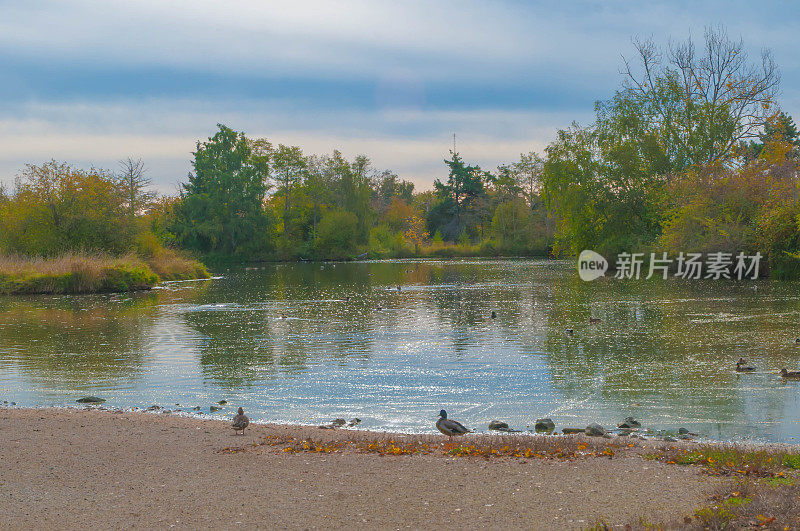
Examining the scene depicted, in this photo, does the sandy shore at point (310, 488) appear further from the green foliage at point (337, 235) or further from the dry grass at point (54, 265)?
the green foliage at point (337, 235)

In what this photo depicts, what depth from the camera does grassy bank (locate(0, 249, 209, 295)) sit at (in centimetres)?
4603

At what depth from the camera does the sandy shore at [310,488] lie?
24.3 feet

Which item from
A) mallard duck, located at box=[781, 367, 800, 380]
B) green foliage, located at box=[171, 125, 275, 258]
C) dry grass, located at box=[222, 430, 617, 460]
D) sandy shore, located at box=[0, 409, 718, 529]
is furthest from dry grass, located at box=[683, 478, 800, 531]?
green foliage, located at box=[171, 125, 275, 258]

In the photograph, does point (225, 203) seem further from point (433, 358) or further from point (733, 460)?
point (733, 460)

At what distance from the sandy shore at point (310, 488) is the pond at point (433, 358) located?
3.50m

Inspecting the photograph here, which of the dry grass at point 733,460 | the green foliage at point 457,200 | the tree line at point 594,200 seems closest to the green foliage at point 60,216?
the tree line at point 594,200

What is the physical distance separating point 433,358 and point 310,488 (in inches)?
480

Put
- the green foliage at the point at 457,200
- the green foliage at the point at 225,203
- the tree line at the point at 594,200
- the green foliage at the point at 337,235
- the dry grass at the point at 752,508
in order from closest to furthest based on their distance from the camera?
the dry grass at the point at 752,508 → the tree line at the point at 594,200 → the green foliage at the point at 225,203 → the green foliage at the point at 337,235 → the green foliage at the point at 457,200

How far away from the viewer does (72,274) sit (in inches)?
1847

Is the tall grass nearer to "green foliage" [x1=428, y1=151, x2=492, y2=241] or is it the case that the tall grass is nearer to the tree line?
the tree line

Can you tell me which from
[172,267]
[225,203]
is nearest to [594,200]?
[172,267]

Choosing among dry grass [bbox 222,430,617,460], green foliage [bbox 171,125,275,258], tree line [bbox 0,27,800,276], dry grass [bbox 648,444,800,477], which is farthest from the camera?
green foliage [bbox 171,125,275,258]

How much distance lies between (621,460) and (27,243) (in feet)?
181

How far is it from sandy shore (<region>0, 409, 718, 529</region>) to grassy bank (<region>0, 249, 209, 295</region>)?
129 ft
